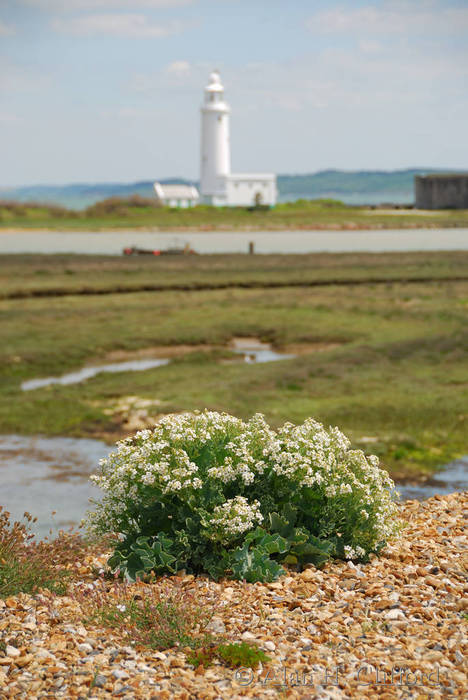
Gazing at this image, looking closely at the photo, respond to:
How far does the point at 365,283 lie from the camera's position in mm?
51812

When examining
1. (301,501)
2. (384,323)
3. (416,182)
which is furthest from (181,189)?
(301,501)

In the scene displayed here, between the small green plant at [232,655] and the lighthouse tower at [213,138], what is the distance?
15826cm

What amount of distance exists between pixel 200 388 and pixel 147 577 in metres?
15.9

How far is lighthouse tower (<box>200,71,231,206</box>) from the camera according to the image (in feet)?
534

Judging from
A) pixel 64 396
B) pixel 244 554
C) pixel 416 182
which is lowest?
pixel 64 396

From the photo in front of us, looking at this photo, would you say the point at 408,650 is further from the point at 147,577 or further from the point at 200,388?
the point at 200,388

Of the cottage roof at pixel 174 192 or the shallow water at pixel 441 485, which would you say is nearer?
the shallow water at pixel 441 485

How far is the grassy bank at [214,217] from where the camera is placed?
118812 mm

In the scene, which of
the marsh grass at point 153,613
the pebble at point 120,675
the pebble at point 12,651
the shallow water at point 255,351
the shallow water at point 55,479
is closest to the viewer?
the pebble at point 120,675

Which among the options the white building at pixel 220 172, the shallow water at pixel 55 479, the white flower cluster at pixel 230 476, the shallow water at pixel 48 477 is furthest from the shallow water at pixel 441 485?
the white building at pixel 220 172

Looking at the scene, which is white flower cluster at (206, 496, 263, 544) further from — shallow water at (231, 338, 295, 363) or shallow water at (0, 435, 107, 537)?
shallow water at (231, 338, 295, 363)

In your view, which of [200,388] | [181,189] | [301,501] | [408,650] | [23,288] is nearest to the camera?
[408,650]

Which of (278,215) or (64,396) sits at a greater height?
(278,215)

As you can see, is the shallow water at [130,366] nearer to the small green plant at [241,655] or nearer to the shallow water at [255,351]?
the shallow water at [255,351]
